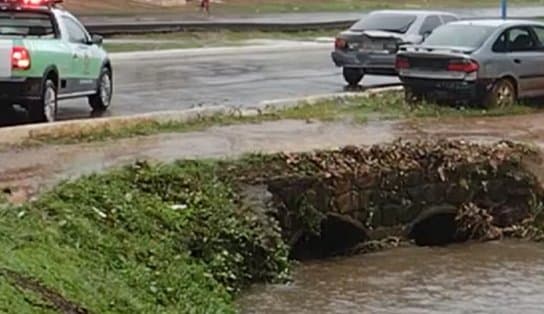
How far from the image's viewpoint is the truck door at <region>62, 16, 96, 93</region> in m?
19.7

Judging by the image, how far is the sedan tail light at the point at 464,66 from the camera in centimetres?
2152

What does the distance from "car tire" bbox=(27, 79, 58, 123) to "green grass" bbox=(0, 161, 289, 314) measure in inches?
203

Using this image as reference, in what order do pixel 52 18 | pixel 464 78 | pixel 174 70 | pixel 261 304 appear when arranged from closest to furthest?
pixel 261 304 → pixel 52 18 → pixel 464 78 → pixel 174 70

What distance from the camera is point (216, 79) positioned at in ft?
88.6

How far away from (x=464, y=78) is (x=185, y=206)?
395 inches

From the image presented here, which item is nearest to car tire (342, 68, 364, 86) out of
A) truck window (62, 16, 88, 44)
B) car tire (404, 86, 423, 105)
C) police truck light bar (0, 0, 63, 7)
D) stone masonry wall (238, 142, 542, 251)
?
car tire (404, 86, 423, 105)

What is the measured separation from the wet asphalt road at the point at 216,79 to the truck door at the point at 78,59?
1.54 feet

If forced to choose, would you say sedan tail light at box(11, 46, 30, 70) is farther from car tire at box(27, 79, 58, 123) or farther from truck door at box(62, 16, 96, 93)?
truck door at box(62, 16, 96, 93)

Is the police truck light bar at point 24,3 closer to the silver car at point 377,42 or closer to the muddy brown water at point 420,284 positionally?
the muddy brown water at point 420,284

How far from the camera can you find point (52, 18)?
768 inches

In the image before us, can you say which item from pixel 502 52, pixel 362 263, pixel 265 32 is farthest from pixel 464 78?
pixel 265 32

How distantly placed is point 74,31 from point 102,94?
1.45 m

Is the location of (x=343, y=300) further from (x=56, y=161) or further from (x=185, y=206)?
(x=56, y=161)

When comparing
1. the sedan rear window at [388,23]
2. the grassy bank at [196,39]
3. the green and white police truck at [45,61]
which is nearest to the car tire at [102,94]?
the green and white police truck at [45,61]
